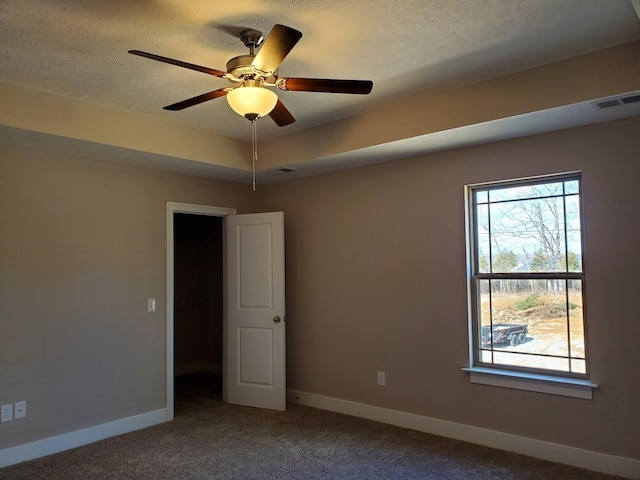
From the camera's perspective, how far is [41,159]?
3.82 meters

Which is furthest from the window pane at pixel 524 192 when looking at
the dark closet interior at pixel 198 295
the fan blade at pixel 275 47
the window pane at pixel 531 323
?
the dark closet interior at pixel 198 295

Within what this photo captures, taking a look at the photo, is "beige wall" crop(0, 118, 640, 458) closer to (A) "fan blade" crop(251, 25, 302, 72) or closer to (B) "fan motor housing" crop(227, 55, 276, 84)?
(B) "fan motor housing" crop(227, 55, 276, 84)

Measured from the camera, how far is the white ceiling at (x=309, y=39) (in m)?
2.36

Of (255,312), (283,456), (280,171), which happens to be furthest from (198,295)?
(283,456)

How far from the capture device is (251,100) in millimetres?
2502

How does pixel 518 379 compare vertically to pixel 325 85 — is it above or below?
below

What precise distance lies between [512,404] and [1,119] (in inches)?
165

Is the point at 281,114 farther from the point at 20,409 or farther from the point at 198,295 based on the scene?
the point at 198,295

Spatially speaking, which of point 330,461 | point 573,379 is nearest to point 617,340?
point 573,379

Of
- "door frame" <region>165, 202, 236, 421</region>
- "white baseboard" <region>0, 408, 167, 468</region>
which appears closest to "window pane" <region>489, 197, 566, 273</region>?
"door frame" <region>165, 202, 236, 421</region>

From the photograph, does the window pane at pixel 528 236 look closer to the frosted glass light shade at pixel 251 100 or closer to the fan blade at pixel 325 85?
the fan blade at pixel 325 85

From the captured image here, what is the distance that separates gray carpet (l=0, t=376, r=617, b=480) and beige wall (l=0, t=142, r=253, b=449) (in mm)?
368

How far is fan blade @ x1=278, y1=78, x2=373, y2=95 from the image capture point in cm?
246

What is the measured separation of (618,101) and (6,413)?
187 inches
